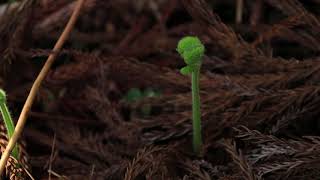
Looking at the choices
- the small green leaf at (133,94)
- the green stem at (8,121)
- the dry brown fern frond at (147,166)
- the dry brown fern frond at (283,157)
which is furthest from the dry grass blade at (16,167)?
the dry brown fern frond at (283,157)

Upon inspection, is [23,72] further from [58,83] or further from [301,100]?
[301,100]

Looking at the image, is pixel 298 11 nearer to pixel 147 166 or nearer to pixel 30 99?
pixel 147 166

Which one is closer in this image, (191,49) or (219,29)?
(191,49)

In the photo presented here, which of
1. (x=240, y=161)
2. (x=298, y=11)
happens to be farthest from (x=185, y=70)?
(x=298, y=11)

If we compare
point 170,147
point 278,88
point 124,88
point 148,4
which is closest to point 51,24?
point 124,88

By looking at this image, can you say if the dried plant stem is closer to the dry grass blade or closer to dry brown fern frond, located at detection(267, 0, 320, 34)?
the dry grass blade

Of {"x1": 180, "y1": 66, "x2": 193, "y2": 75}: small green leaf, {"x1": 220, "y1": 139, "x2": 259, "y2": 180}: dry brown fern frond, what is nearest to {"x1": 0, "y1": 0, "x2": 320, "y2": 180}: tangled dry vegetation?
{"x1": 220, "y1": 139, "x2": 259, "y2": 180}: dry brown fern frond
